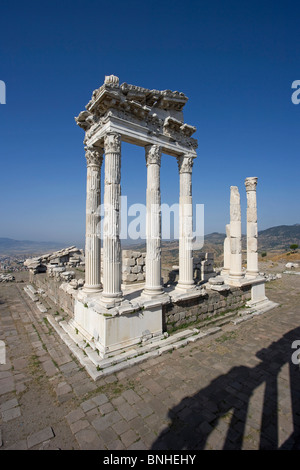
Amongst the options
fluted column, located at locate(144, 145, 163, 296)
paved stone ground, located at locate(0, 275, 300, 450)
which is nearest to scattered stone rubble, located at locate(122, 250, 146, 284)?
fluted column, located at locate(144, 145, 163, 296)

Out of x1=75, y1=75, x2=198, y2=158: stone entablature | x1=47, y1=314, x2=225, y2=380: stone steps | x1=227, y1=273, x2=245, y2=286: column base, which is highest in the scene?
x1=75, y1=75, x2=198, y2=158: stone entablature

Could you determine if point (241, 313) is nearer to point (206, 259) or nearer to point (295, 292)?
point (206, 259)

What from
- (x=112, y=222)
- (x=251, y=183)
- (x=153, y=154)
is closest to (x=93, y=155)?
(x=153, y=154)

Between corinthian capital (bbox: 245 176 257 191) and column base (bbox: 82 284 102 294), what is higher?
corinthian capital (bbox: 245 176 257 191)

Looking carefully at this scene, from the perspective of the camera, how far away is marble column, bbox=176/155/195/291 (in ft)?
30.0

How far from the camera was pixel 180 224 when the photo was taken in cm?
946

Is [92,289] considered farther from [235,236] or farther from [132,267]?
[235,236]

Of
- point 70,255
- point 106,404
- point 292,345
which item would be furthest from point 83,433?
point 70,255

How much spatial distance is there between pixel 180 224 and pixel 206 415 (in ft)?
20.8

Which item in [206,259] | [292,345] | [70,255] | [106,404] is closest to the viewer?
[106,404]

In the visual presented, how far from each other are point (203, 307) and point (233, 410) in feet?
15.3

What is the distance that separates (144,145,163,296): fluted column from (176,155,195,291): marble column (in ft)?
4.76

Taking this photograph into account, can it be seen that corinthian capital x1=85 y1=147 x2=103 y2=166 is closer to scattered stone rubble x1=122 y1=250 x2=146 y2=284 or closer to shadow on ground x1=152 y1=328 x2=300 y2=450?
scattered stone rubble x1=122 y1=250 x2=146 y2=284

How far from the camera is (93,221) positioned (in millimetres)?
8734
